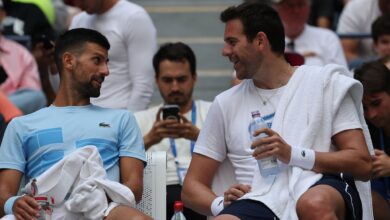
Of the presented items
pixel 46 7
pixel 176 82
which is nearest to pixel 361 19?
pixel 46 7

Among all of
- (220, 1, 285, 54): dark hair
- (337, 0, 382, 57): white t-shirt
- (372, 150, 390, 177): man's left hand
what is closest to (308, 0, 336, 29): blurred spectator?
(337, 0, 382, 57): white t-shirt

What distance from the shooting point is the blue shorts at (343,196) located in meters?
5.64

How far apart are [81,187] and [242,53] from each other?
1.12 m

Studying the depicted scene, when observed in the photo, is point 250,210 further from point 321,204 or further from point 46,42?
point 46,42

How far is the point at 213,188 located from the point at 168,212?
103 cm

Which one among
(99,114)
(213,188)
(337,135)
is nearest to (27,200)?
(99,114)

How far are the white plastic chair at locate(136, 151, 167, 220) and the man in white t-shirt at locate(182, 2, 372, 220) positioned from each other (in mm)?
132

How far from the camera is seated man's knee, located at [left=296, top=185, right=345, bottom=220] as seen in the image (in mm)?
5410

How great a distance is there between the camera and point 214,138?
6.21 meters

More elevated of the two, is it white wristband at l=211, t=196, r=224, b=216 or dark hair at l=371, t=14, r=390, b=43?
dark hair at l=371, t=14, r=390, b=43

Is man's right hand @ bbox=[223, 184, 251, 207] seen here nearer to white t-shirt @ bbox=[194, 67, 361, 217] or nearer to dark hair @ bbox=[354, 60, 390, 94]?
white t-shirt @ bbox=[194, 67, 361, 217]

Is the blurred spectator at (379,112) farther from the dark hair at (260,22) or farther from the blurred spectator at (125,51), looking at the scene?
the blurred spectator at (125,51)

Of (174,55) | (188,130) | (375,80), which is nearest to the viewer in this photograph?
(375,80)

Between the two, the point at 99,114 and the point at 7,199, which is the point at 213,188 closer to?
the point at 99,114
